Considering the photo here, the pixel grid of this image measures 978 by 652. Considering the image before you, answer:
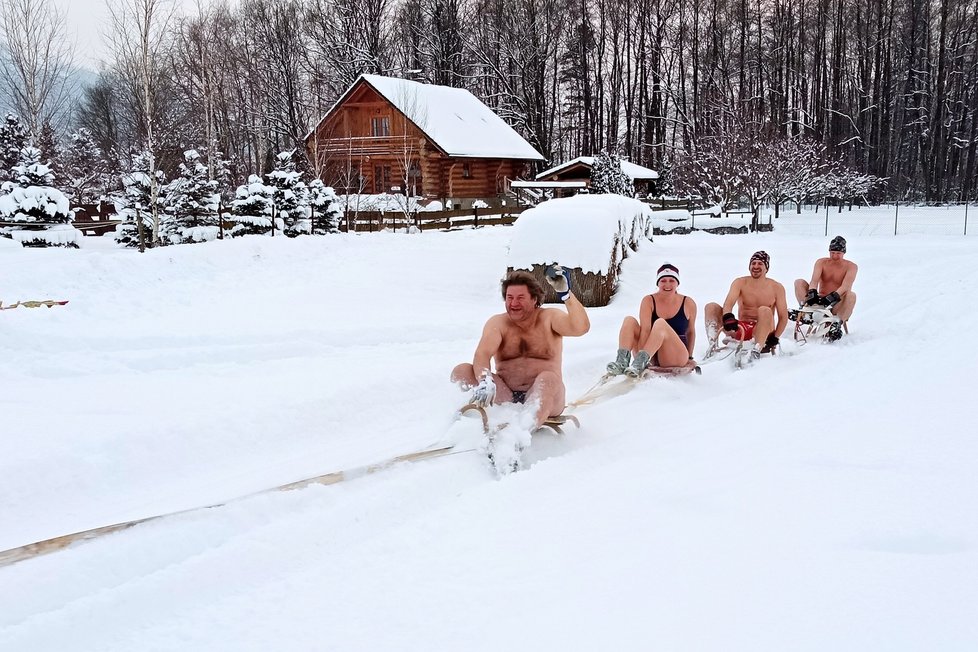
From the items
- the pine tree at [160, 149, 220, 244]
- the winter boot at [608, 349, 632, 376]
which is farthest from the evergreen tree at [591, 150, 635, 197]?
the winter boot at [608, 349, 632, 376]

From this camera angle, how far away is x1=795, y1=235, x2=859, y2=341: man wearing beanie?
938cm

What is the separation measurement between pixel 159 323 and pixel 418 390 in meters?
4.14

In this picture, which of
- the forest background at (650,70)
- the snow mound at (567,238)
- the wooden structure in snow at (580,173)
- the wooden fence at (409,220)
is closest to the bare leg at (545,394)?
the snow mound at (567,238)

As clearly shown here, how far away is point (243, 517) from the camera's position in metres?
4.29

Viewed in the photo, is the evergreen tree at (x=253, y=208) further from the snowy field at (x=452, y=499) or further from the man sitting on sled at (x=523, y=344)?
the man sitting on sled at (x=523, y=344)

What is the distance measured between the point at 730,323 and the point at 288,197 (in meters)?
15.0

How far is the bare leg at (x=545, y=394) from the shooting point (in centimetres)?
537

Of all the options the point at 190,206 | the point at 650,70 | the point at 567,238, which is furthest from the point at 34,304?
the point at 650,70

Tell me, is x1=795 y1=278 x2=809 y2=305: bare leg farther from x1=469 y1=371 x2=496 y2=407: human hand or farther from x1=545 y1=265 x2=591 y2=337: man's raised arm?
x1=469 y1=371 x2=496 y2=407: human hand

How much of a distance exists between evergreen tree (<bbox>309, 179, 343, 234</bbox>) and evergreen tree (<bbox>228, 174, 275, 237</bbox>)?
4.01 feet

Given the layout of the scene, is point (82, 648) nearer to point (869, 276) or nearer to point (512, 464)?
point (512, 464)

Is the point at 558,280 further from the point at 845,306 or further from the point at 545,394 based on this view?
the point at 845,306

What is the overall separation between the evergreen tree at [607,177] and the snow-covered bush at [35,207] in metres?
21.2

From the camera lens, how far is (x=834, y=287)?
984cm
